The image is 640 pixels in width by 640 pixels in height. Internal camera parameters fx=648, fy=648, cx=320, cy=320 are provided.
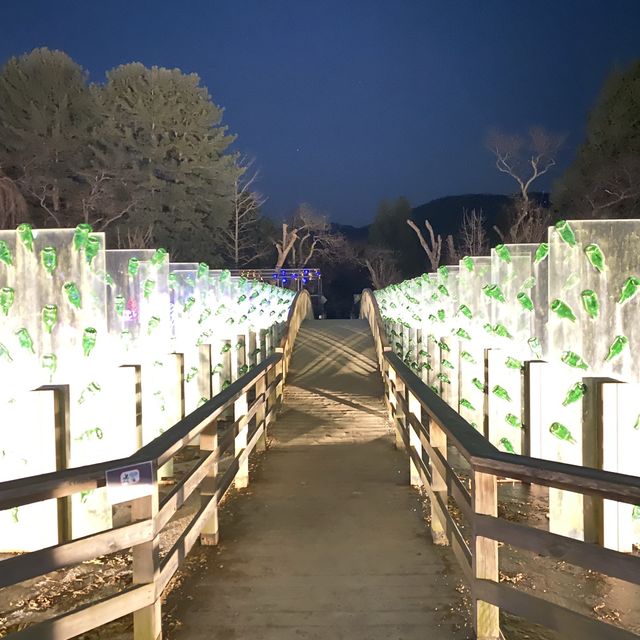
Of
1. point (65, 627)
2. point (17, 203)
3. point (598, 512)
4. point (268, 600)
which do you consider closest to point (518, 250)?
point (598, 512)

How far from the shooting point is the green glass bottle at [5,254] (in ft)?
15.6

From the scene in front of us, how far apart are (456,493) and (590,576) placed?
1.40m

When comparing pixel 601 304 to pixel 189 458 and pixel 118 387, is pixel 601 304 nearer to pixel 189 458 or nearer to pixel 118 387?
pixel 118 387

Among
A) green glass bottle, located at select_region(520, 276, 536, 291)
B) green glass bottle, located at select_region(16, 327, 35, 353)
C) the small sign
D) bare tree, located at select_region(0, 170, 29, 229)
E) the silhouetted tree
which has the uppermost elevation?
the silhouetted tree

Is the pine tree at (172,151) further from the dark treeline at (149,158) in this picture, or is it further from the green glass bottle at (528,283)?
the green glass bottle at (528,283)

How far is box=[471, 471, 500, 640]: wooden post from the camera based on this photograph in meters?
2.78

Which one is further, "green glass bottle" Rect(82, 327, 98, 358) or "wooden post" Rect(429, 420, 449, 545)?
"green glass bottle" Rect(82, 327, 98, 358)

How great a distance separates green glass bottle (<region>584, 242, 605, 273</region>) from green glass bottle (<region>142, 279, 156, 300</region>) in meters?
4.18

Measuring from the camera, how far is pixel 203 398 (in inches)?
340

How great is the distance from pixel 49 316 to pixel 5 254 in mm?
554

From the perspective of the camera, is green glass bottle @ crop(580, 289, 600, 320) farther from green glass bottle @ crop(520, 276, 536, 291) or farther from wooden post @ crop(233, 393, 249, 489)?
wooden post @ crop(233, 393, 249, 489)

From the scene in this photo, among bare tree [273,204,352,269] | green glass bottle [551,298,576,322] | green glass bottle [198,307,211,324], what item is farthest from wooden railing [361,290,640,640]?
bare tree [273,204,352,269]

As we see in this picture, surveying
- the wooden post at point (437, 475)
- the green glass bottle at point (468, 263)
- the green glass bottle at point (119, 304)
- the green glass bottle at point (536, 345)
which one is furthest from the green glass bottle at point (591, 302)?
the green glass bottle at point (119, 304)

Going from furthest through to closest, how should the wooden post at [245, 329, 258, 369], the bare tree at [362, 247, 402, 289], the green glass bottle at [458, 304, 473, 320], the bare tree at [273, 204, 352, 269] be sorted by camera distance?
the bare tree at [362, 247, 402, 289]
the bare tree at [273, 204, 352, 269]
the wooden post at [245, 329, 258, 369]
the green glass bottle at [458, 304, 473, 320]
